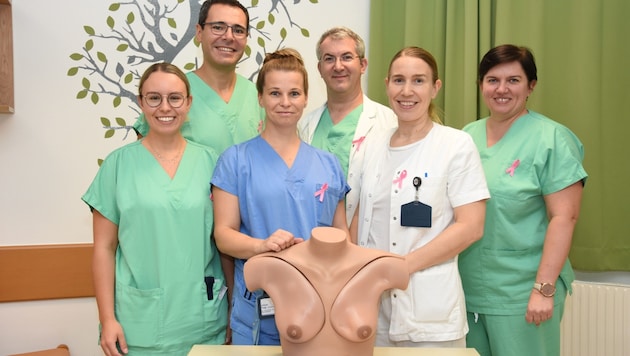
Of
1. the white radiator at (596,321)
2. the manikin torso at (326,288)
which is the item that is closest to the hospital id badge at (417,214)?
the manikin torso at (326,288)

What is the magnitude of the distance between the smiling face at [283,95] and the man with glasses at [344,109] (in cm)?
40

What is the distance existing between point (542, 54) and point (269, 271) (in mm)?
1789

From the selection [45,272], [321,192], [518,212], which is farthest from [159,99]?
[45,272]

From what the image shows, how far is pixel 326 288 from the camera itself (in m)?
1.18

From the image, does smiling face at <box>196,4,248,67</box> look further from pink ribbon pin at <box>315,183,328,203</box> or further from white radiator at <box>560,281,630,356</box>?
white radiator at <box>560,281,630,356</box>

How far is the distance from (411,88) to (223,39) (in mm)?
757

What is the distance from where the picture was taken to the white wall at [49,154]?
8.04 feet

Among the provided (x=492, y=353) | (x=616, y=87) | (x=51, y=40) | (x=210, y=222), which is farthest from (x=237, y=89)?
(x=616, y=87)

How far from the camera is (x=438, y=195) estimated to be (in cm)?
152

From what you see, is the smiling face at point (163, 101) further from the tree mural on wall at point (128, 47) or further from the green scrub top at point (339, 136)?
the tree mural on wall at point (128, 47)

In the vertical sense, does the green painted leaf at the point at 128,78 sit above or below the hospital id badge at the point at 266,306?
above

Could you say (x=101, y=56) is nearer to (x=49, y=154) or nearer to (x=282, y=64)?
(x=49, y=154)

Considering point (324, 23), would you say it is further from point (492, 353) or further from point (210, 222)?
point (492, 353)

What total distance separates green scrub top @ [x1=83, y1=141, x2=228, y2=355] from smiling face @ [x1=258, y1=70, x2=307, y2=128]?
32cm
